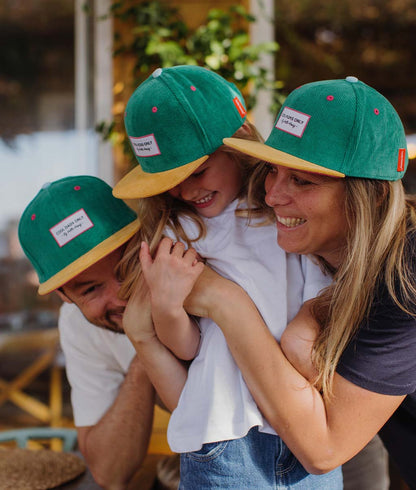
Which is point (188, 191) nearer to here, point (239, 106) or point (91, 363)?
point (239, 106)

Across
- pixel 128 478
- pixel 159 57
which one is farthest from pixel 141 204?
pixel 159 57

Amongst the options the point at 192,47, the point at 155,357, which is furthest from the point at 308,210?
the point at 192,47

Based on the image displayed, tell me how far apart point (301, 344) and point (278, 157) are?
42cm

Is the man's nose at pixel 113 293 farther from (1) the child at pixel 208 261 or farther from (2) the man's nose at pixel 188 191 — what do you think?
(2) the man's nose at pixel 188 191

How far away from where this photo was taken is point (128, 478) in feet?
5.35

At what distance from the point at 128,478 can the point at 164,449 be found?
1.31m

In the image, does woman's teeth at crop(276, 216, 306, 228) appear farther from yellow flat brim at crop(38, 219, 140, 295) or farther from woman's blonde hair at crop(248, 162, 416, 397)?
yellow flat brim at crop(38, 219, 140, 295)

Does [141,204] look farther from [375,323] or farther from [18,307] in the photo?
[18,307]

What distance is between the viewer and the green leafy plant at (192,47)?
279 centimetres

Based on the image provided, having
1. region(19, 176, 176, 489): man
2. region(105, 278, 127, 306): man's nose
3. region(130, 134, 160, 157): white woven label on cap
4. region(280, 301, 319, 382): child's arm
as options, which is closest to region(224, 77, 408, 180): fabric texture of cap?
region(130, 134, 160, 157): white woven label on cap

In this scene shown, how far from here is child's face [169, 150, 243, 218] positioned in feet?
4.73

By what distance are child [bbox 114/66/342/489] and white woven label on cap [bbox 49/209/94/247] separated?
0.40ft

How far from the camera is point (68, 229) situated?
1.44m

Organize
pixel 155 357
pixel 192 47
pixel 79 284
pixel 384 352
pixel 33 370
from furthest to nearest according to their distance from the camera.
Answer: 1. pixel 33 370
2. pixel 192 47
3. pixel 79 284
4. pixel 155 357
5. pixel 384 352
